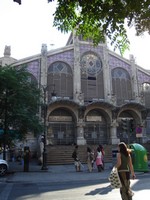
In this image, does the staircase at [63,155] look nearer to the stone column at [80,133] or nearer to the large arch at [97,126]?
the stone column at [80,133]

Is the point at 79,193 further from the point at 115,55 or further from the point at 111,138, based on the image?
the point at 115,55

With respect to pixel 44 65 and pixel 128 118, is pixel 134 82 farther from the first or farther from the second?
pixel 44 65

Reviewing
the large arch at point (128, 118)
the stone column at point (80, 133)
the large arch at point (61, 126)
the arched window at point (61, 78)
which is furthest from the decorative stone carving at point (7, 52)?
the large arch at point (128, 118)

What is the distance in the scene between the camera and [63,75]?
32.9 metres

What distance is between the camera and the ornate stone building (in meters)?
31.7

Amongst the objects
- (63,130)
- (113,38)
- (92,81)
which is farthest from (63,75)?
(113,38)

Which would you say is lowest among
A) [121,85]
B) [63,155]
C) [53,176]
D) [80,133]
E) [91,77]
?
[53,176]

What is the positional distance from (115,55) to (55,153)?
18.0 meters

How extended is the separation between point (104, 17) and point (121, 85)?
1236 inches

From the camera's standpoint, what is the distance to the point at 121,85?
3534 centimetres

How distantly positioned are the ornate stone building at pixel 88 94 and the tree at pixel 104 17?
81.2ft

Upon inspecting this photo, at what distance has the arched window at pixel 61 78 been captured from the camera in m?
32.2

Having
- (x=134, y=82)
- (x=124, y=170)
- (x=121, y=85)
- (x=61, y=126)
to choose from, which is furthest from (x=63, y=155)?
(x=124, y=170)

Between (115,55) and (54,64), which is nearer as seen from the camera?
(54,64)
